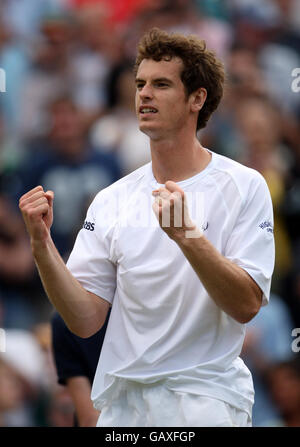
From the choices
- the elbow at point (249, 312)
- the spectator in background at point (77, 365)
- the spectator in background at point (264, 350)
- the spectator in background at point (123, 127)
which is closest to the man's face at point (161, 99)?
the elbow at point (249, 312)

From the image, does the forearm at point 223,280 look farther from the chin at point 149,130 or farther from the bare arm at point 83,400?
the bare arm at point 83,400

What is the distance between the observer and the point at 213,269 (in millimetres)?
3270

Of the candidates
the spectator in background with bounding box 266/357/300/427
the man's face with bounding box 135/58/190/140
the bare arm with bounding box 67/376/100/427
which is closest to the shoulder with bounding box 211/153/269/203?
the man's face with bounding box 135/58/190/140

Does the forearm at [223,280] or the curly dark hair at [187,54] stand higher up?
the curly dark hair at [187,54]

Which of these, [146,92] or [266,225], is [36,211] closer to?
[146,92]

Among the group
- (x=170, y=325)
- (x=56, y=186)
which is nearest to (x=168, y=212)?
(x=170, y=325)

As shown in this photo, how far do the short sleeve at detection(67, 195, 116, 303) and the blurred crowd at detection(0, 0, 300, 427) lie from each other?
2.41 metres

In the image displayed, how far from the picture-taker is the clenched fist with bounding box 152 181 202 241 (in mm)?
3240

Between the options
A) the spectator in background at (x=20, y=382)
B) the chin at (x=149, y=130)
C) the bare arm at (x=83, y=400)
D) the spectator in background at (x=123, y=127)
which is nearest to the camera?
the chin at (x=149, y=130)

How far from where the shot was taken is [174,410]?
11.6 ft

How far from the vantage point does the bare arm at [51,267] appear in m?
3.50

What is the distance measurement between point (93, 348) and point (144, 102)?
145 centimetres

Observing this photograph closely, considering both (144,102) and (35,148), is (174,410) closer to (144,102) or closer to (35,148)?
(144,102)

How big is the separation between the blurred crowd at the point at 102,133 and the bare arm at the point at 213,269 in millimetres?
2640
